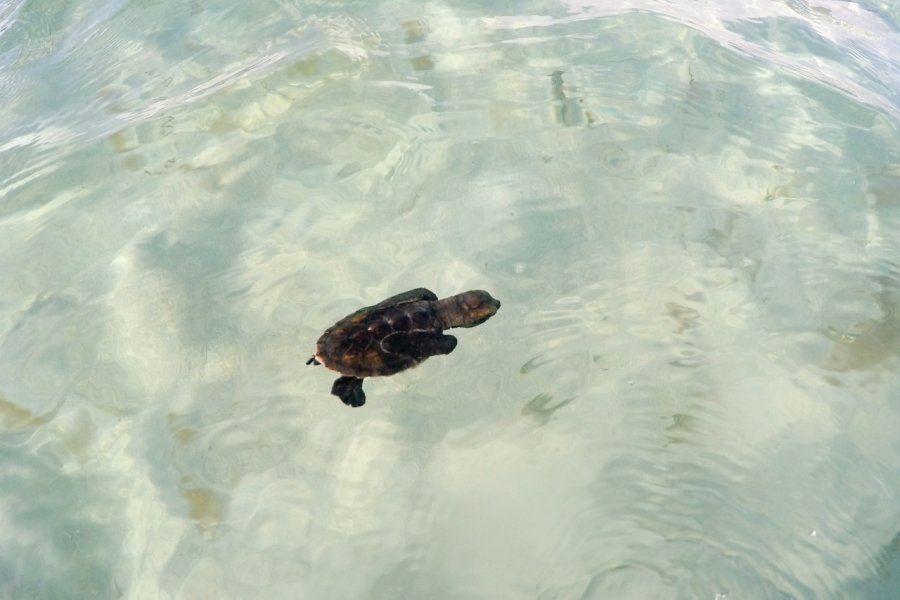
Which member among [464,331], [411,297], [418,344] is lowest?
[464,331]

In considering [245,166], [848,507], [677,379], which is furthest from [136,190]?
[848,507]

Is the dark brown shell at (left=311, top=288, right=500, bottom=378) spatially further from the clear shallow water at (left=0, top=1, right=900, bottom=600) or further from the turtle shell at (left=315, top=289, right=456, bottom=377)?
the clear shallow water at (left=0, top=1, right=900, bottom=600)

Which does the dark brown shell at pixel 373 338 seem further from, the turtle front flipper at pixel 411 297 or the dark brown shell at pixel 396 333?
the turtle front flipper at pixel 411 297

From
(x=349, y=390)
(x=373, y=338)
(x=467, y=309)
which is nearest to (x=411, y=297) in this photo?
(x=467, y=309)

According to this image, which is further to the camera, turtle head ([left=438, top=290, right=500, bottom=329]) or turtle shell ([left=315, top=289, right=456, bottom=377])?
turtle head ([left=438, top=290, right=500, bottom=329])

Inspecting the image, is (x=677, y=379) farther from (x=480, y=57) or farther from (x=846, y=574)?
(x=480, y=57)

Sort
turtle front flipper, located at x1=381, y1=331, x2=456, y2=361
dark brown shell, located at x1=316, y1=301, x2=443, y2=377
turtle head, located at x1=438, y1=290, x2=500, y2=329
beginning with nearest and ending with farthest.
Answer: dark brown shell, located at x1=316, y1=301, x2=443, y2=377
turtle front flipper, located at x1=381, y1=331, x2=456, y2=361
turtle head, located at x1=438, y1=290, x2=500, y2=329

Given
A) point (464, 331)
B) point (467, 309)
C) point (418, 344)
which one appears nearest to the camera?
point (418, 344)

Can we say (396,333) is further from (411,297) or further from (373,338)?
(411,297)

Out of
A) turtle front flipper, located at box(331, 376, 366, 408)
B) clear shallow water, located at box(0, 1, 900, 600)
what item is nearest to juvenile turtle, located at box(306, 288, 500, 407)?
turtle front flipper, located at box(331, 376, 366, 408)
